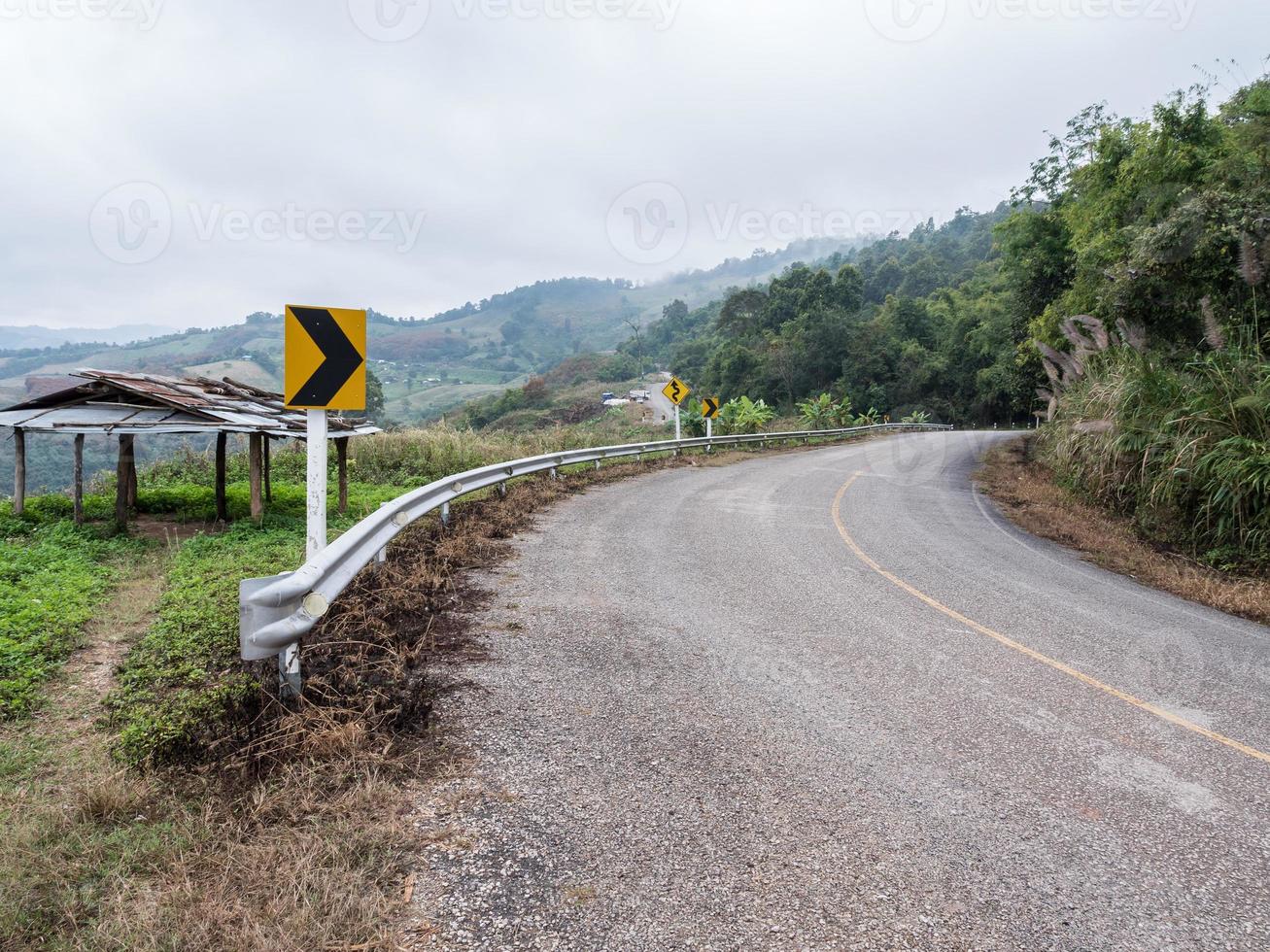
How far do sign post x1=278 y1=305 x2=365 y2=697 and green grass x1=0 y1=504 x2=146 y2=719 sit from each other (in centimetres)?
234

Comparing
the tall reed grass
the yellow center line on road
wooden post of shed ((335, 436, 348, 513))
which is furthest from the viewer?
wooden post of shed ((335, 436, 348, 513))

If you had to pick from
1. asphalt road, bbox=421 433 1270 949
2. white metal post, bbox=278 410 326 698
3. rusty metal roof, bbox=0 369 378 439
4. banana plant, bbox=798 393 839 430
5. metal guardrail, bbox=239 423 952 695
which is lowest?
asphalt road, bbox=421 433 1270 949

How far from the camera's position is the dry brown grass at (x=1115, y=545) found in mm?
7590

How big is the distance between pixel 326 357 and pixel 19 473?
35.3ft

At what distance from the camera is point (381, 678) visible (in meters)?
4.22

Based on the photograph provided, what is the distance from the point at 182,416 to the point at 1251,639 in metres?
13.6

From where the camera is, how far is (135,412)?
35.8 feet

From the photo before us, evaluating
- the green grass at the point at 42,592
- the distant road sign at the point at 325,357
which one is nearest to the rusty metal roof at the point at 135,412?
the green grass at the point at 42,592

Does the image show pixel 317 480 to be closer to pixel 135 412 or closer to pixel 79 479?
pixel 135 412

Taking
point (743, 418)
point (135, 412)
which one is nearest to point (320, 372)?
point (135, 412)

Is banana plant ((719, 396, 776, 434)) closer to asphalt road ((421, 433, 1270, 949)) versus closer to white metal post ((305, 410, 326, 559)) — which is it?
asphalt road ((421, 433, 1270, 949))

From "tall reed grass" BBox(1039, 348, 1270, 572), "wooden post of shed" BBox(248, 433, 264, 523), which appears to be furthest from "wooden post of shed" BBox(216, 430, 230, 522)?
"tall reed grass" BBox(1039, 348, 1270, 572)

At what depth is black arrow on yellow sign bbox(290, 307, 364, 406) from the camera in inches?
175

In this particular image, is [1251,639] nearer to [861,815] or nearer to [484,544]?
[861,815]
